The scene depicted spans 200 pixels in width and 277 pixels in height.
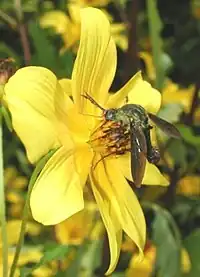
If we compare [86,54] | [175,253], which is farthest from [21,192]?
[86,54]

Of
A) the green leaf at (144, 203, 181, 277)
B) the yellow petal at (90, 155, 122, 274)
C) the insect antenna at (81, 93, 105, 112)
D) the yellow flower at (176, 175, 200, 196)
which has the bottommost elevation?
the yellow flower at (176, 175, 200, 196)

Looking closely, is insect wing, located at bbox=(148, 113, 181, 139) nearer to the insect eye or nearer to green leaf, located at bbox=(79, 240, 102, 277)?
the insect eye

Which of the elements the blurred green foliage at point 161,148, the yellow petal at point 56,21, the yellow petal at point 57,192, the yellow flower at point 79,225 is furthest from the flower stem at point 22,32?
the yellow petal at point 57,192

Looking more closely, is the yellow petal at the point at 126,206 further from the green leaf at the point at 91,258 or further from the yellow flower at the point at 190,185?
the yellow flower at the point at 190,185

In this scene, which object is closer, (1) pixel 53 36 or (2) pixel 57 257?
(2) pixel 57 257

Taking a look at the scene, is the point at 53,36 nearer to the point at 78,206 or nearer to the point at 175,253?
the point at 175,253

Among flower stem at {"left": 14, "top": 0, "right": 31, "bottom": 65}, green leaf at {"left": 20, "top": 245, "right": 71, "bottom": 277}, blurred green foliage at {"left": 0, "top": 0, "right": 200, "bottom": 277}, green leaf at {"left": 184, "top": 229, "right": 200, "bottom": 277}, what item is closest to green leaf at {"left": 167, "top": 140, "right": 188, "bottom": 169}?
blurred green foliage at {"left": 0, "top": 0, "right": 200, "bottom": 277}

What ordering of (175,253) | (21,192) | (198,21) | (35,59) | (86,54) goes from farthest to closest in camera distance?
(198,21) → (21,192) → (35,59) → (175,253) → (86,54)
